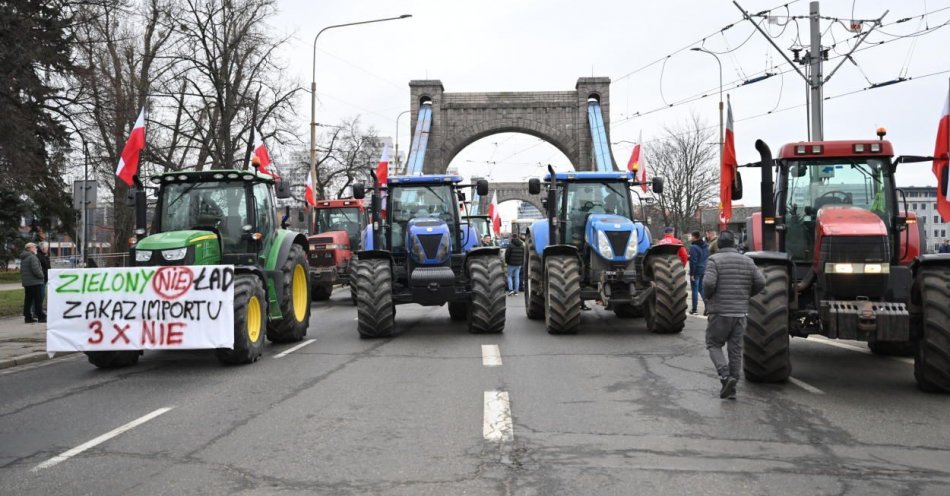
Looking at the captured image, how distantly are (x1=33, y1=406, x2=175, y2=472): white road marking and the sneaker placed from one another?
17.8ft

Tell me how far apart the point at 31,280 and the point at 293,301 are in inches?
290

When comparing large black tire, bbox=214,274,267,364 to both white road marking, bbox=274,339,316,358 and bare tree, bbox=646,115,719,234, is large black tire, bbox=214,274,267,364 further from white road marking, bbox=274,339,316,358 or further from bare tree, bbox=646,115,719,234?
bare tree, bbox=646,115,719,234

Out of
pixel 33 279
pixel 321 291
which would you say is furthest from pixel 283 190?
pixel 321 291

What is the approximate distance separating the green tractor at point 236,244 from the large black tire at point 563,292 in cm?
416

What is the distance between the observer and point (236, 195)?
38.8ft

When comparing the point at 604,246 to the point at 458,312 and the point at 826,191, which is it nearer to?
the point at 458,312

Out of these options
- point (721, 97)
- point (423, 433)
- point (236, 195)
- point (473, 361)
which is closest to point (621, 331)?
point (473, 361)

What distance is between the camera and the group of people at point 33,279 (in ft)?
53.9

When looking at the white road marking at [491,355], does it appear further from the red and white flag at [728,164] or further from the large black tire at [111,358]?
the large black tire at [111,358]

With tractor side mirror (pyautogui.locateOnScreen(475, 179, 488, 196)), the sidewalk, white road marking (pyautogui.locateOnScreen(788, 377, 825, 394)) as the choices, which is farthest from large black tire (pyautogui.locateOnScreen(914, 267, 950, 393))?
the sidewalk

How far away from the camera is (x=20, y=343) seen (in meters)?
13.3

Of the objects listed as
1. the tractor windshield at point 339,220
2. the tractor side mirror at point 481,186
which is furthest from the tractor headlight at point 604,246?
the tractor windshield at point 339,220

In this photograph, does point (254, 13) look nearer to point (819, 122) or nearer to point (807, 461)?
point (819, 122)

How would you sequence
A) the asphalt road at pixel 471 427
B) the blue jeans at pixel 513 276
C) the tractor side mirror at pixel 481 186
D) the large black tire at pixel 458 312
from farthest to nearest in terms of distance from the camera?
1. the blue jeans at pixel 513 276
2. the large black tire at pixel 458 312
3. the tractor side mirror at pixel 481 186
4. the asphalt road at pixel 471 427
